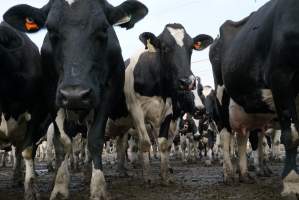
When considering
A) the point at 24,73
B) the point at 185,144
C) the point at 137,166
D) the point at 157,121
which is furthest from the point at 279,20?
the point at 185,144

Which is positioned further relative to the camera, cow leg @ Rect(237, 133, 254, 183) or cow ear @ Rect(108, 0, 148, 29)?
cow leg @ Rect(237, 133, 254, 183)

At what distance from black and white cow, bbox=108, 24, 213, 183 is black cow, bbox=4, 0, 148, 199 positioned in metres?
2.64

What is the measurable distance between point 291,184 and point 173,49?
13.9 ft

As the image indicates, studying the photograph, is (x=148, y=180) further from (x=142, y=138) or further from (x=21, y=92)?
(x=21, y=92)

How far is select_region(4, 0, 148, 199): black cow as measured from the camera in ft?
16.2

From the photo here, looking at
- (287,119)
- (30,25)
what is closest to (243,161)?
(287,119)

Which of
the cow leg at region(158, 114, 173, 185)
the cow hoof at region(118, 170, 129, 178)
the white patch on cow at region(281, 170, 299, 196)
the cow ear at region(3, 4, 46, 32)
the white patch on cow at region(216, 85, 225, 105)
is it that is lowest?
the white patch on cow at region(281, 170, 299, 196)

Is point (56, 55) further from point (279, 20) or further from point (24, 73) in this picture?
point (279, 20)

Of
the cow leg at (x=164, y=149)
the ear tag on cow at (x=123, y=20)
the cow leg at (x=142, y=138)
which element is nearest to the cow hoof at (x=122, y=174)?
the cow leg at (x=142, y=138)

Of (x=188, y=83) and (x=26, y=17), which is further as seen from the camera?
(x=188, y=83)

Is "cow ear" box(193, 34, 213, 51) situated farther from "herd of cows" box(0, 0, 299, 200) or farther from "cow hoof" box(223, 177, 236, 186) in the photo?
"cow hoof" box(223, 177, 236, 186)

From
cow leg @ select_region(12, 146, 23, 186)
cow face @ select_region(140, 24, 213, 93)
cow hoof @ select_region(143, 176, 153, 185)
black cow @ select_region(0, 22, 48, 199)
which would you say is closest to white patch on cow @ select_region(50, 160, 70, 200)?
black cow @ select_region(0, 22, 48, 199)

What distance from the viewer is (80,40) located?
527 cm

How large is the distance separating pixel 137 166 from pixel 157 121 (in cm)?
511
